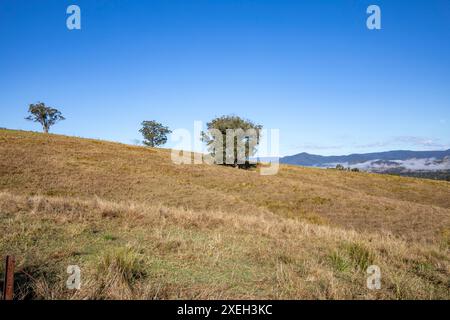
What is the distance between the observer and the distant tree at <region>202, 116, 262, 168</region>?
55344 mm

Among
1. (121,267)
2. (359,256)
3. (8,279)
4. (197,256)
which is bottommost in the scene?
(359,256)

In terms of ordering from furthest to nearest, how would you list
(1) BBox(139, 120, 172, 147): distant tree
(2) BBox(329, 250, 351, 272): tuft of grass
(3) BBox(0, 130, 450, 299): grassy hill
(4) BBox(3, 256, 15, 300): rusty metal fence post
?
(1) BBox(139, 120, 172, 147): distant tree
(2) BBox(329, 250, 351, 272): tuft of grass
(3) BBox(0, 130, 450, 299): grassy hill
(4) BBox(3, 256, 15, 300): rusty metal fence post

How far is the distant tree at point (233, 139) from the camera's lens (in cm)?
5534

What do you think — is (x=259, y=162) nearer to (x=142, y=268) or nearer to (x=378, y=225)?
(x=378, y=225)

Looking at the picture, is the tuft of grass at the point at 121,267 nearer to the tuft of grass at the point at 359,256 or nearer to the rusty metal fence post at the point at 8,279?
the rusty metal fence post at the point at 8,279

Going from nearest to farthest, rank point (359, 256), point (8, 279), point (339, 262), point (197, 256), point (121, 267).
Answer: point (8, 279), point (121, 267), point (197, 256), point (339, 262), point (359, 256)

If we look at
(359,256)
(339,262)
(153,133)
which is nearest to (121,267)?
(339,262)

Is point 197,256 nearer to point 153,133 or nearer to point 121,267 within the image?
point 121,267

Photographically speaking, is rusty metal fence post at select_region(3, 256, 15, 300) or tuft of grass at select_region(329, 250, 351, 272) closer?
rusty metal fence post at select_region(3, 256, 15, 300)

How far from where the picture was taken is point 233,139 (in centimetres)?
5572

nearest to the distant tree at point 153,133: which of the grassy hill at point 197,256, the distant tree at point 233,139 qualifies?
the distant tree at point 233,139

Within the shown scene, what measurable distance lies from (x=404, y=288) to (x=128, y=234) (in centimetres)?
718

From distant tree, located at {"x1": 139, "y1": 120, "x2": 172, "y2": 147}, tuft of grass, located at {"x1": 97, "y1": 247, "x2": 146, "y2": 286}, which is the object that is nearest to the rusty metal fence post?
tuft of grass, located at {"x1": 97, "y1": 247, "x2": 146, "y2": 286}

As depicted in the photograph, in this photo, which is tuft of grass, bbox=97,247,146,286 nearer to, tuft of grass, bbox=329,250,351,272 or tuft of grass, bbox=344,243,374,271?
tuft of grass, bbox=329,250,351,272
